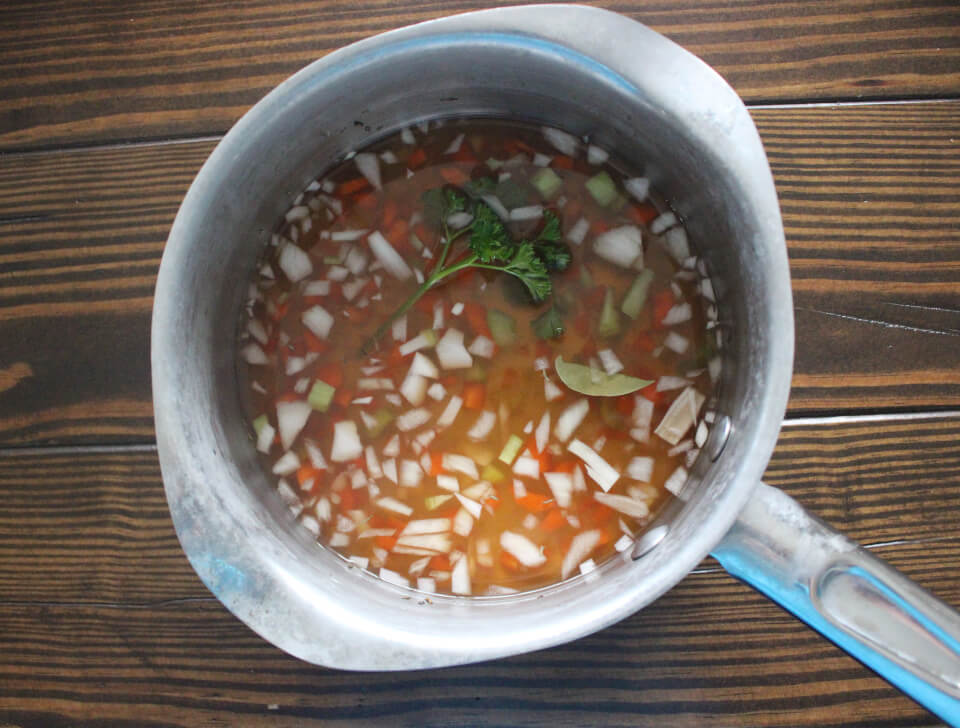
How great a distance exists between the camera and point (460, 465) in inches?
29.6

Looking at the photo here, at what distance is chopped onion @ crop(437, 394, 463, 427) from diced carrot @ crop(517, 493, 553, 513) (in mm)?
114

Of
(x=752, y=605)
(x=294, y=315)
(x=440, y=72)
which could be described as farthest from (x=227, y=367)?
(x=752, y=605)

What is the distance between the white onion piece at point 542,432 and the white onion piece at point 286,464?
26cm

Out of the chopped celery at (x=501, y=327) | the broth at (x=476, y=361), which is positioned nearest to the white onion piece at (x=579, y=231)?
the broth at (x=476, y=361)

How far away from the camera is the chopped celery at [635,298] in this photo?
732 millimetres

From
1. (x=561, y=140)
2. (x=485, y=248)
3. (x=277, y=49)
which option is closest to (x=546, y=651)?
(x=485, y=248)

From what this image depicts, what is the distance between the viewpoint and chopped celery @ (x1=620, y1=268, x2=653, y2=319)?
0.73 meters

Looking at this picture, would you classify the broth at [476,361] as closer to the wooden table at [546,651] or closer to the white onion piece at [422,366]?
the white onion piece at [422,366]

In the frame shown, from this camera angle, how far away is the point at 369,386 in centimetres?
75

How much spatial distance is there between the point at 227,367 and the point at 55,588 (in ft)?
1.41

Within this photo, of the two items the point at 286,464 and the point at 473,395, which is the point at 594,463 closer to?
the point at 473,395

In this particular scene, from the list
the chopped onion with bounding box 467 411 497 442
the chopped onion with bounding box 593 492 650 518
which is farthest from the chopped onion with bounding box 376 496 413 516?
the chopped onion with bounding box 593 492 650 518

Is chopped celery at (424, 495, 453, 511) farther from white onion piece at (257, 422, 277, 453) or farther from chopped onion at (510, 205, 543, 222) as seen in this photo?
chopped onion at (510, 205, 543, 222)

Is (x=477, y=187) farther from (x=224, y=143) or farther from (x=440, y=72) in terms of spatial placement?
(x=224, y=143)
